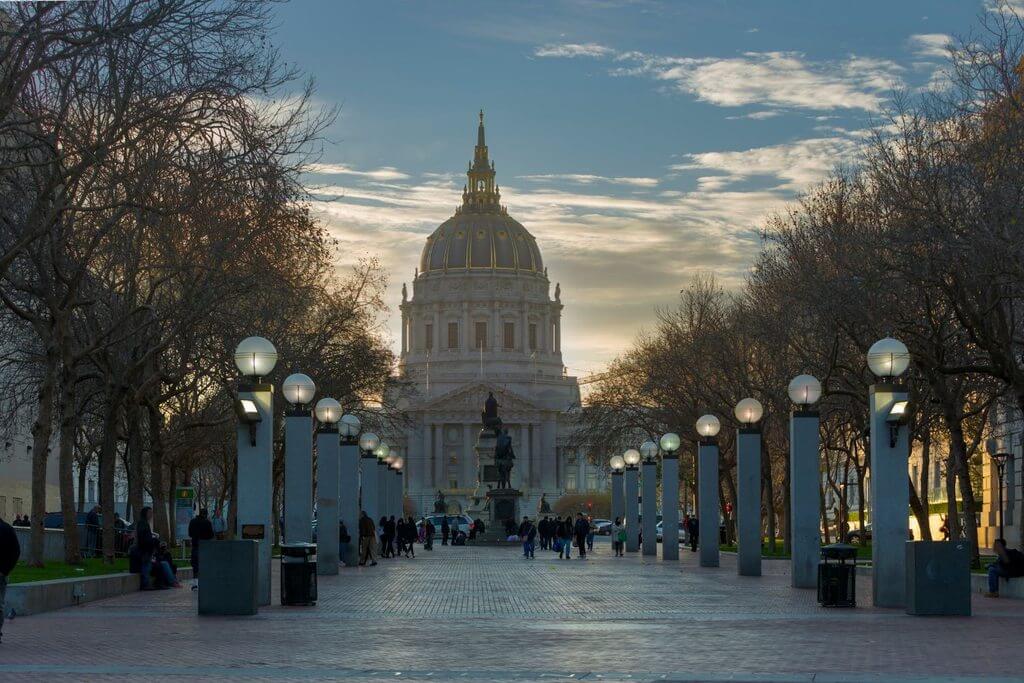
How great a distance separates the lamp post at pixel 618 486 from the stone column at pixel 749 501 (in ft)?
101

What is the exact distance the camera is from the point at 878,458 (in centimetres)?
2691

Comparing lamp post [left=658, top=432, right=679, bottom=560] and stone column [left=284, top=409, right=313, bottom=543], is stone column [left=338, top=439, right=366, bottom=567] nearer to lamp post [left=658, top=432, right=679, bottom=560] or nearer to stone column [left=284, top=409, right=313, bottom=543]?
lamp post [left=658, top=432, right=679, bottom=560]

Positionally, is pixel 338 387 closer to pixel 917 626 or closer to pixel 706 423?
pixel 706 423

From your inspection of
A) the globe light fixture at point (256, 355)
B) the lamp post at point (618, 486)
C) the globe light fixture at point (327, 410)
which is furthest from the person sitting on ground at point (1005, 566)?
the lamp post at point (618, 486)

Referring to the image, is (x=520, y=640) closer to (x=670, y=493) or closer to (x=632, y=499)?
(x=670, y=493)

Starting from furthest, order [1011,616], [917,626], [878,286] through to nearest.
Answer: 1. [878,286]
2. [1011,616]
3. [917,626]

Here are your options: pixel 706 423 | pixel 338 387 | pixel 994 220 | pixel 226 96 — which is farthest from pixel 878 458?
pixel 338 387

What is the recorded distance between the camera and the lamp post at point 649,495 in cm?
6097

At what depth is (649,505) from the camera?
62188 millimetres

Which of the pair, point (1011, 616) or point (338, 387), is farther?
point (338, 387)

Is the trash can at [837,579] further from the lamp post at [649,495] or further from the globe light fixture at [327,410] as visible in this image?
the lamp post at [649,495]

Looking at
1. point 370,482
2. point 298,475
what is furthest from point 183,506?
point 298,475

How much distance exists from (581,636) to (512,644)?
4.85 feet

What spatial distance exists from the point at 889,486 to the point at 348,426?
25.8 meters
